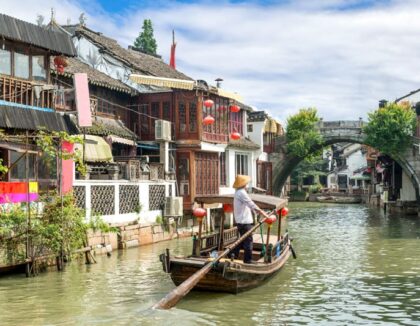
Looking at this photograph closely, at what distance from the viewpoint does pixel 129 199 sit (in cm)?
2161

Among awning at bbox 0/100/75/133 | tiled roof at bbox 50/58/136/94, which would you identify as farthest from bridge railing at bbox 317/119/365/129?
awning at bbox 0/100/75/133

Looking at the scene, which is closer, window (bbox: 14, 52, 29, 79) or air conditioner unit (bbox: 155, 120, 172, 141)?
window (bbox: 14, 52, 29, 79)

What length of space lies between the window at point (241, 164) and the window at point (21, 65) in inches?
730

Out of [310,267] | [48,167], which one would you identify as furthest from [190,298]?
[48,167]

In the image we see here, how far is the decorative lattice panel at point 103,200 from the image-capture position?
64.1ft

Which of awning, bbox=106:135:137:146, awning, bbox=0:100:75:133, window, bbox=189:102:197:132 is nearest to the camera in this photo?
awning, bbox=0:100:75:133

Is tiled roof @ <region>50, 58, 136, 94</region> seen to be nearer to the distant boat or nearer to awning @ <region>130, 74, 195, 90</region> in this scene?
awning @ <region>130, 74, 195, 90</region>

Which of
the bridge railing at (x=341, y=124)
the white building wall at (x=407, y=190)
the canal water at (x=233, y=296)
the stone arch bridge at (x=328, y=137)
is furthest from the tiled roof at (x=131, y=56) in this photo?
the white building wall at (x=407, y=190)

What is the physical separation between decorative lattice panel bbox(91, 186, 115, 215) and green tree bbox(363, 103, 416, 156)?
81.1 feet

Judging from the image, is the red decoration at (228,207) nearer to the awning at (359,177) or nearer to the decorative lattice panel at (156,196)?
the decorative lattice panel at (156,196)

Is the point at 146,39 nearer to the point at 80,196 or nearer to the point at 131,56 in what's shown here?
the point at 131,56

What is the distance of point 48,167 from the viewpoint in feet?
58.5

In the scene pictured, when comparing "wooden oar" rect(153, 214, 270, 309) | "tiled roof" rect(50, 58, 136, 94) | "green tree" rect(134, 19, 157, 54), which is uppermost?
"green tree" rect(134, 19, 157, 54)

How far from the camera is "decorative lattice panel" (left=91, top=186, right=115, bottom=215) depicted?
19.5m
